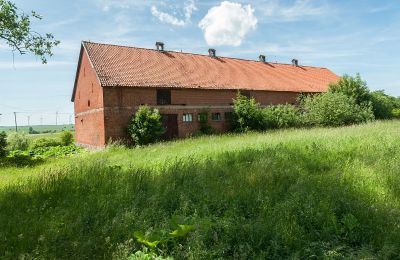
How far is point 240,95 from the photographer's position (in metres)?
28.6

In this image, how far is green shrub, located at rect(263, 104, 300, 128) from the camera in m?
27.3

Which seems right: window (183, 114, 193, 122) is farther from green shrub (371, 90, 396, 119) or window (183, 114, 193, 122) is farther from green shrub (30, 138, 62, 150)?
green shrub (371, 90, 396, 119)

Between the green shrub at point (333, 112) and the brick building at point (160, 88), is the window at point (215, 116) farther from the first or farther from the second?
the green shrub at point (333, 112)

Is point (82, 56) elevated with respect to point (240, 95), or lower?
elevated

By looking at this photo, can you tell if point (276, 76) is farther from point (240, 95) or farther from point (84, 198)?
point (84, 198)

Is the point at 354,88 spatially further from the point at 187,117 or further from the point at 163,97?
the point at 163,97

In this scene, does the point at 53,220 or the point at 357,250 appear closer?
the point at 357,250

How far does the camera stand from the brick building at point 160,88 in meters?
23.8

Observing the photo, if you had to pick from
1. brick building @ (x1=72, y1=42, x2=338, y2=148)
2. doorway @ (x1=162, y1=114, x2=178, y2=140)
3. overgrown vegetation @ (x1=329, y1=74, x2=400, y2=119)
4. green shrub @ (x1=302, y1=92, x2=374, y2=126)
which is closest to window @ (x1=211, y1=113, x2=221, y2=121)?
brick building @ (x1=72, y1=42, x2=338, y2=148)

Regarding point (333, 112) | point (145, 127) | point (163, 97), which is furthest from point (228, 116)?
point (145, 127)

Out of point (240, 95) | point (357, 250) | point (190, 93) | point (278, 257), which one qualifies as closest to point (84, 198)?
point (278, 257)

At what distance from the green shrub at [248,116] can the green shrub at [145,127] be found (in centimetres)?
714

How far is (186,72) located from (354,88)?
1603 centimetres

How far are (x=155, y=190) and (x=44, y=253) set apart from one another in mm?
2648
